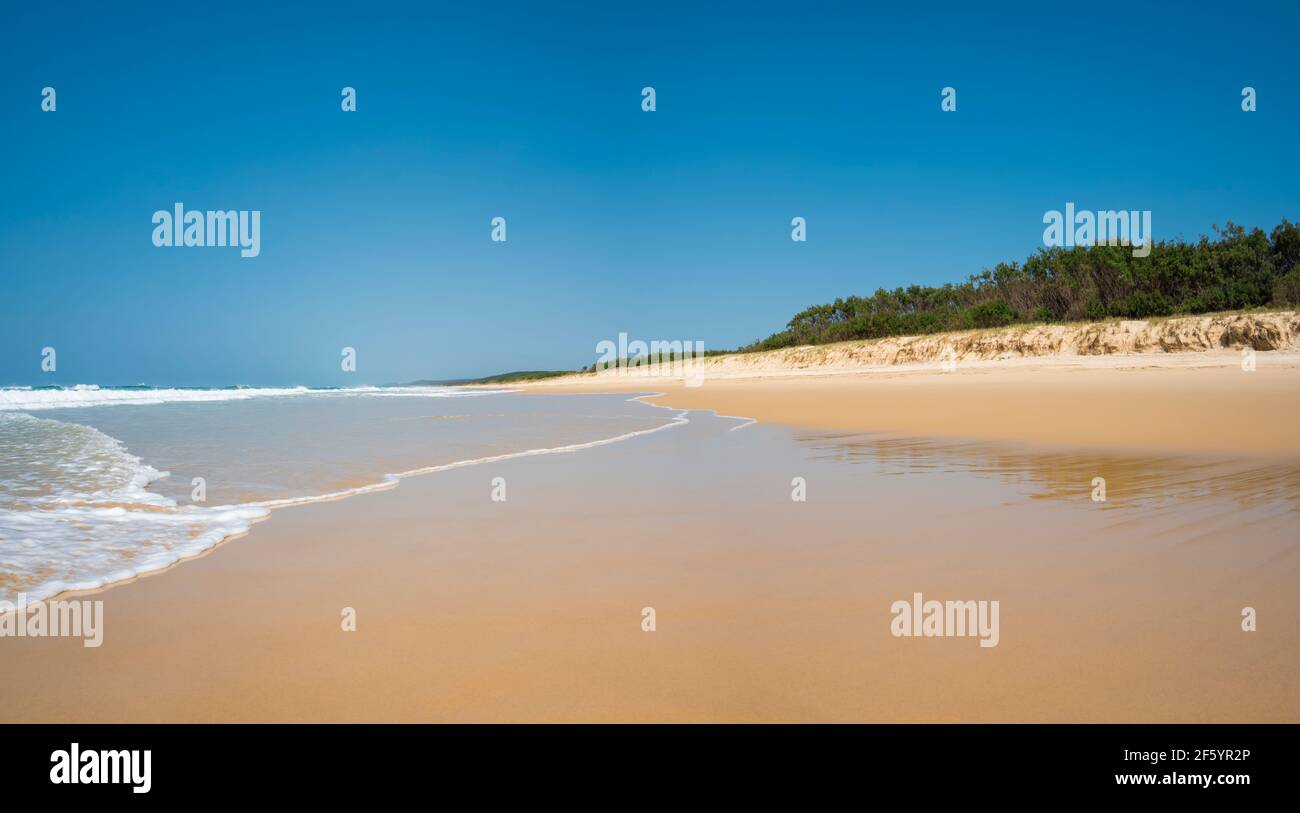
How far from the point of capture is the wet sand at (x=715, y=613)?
7.46 feet

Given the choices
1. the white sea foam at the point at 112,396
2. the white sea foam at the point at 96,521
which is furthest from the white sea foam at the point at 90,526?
the white sea foam at the point at 112,396

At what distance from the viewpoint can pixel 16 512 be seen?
18.5ft

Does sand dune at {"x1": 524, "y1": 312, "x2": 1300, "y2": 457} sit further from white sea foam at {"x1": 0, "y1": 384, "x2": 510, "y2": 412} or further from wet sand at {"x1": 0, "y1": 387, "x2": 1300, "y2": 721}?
white sea foam at {"x1": 0, "y1": 384, "x2": 510, "y2": 412}

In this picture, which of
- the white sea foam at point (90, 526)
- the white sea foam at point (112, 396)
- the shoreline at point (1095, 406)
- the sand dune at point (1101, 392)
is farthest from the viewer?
the white sea foam at point (112, 396)

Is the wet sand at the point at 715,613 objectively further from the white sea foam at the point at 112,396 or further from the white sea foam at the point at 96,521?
A: the white sea foam at the point at 112,396

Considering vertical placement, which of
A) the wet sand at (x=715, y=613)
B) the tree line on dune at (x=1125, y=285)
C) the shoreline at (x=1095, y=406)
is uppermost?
the tree line on dune at (x=1125, y=285)

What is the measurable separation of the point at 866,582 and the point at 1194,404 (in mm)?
12367

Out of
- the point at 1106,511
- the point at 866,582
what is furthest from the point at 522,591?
the point at 1106,511

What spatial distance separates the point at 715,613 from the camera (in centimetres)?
312

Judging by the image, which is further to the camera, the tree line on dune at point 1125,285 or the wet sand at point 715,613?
the tree line on dune at point 1125,285

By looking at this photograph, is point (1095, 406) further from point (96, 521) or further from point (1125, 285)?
point (1125, 285)

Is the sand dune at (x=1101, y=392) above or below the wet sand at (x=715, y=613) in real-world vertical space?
above

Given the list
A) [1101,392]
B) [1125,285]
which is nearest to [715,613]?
[1101,392]
